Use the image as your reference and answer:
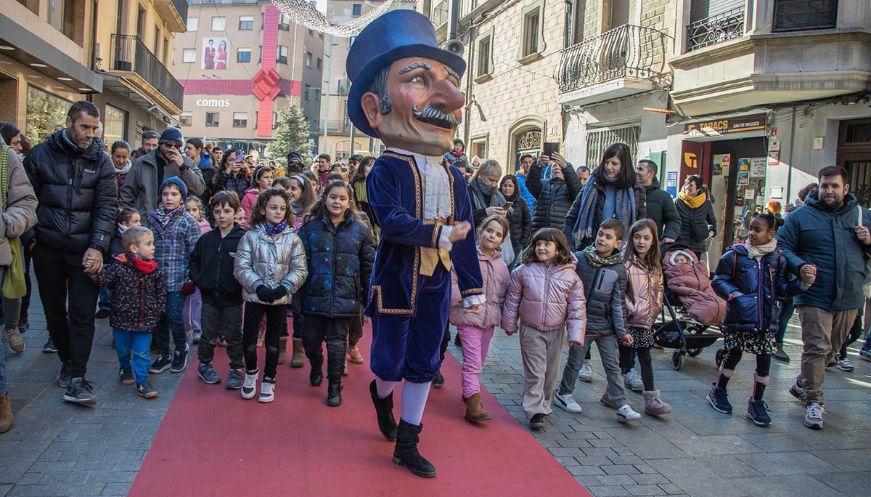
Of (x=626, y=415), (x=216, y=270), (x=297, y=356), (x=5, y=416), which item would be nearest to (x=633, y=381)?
(x=626, y=415)

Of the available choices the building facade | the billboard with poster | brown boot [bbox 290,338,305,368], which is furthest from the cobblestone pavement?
the billboard with poster

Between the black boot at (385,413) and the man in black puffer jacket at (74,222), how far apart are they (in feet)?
6.38

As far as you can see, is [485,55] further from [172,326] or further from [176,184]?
[172,326]

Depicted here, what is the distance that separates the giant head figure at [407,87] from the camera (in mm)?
4199

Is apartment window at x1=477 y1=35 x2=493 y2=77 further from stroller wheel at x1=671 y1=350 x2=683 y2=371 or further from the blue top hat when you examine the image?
the blue top hat

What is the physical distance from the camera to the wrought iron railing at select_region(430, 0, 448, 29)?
87.2ft

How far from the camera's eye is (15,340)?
19.7ft

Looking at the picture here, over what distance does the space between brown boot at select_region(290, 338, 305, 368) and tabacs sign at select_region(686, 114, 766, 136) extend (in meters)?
8.72

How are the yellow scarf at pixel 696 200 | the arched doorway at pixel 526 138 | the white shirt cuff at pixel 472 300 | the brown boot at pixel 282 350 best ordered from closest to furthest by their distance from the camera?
the white shirt cuff at pixel 472 300, the brown boot at pixel 282 350, the yellow scarf at pixel 696 200, the arched doorway at pixel 526 138

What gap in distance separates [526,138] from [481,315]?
14.5m

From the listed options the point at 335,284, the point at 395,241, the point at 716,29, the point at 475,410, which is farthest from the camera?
the point at 716,29

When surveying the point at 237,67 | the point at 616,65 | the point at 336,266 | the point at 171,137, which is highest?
the point at 237,67

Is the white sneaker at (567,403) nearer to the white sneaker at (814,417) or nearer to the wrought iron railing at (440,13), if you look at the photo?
the white sneaker at (814,417)

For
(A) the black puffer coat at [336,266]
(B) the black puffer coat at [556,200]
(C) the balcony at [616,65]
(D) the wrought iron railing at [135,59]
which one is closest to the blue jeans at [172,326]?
(A) the black puffer coat at [336,266]
